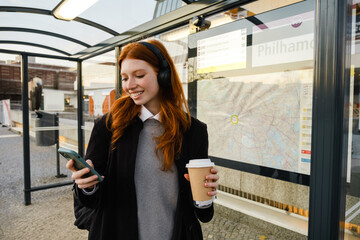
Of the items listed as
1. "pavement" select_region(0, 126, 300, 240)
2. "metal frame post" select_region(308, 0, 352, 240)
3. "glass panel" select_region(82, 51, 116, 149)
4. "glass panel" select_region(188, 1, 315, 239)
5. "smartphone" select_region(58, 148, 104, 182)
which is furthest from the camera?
"glass panel" select_region(82, 51, 116, 149)

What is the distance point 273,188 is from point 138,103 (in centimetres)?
232

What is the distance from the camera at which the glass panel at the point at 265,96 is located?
1936mm

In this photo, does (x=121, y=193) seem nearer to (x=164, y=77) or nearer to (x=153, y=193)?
(x=153, y=193)

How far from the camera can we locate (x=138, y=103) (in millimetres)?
1308

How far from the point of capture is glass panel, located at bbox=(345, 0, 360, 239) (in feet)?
4.99

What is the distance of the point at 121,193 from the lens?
1.25m

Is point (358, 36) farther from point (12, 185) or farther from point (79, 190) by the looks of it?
point (12, 185)

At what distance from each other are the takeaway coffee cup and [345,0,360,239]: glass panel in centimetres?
100

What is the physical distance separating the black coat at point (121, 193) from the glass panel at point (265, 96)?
1.04m

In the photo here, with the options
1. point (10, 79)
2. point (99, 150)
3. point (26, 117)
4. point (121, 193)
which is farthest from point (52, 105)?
point (121, 193)

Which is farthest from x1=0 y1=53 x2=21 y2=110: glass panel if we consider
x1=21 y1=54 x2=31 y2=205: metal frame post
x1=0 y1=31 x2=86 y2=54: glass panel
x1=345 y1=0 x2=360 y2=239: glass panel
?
x1=345 y1=0 x2=360 y2=239: glass panel

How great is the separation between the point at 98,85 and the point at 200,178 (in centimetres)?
383

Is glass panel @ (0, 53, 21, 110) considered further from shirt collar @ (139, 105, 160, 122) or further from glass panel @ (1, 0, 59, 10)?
shirt collar @ (139, 105, 160, 122)

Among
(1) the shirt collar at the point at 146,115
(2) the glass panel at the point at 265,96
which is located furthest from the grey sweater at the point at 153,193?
(2) the glass panel at the point at 265,96
